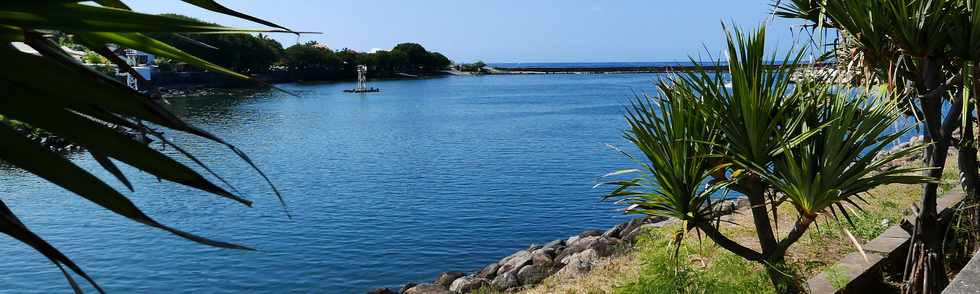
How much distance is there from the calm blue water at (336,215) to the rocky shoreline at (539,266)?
97cm

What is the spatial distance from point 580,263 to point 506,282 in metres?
1.04

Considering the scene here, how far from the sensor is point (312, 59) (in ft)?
409

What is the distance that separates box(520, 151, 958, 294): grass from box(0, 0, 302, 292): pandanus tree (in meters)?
4.26

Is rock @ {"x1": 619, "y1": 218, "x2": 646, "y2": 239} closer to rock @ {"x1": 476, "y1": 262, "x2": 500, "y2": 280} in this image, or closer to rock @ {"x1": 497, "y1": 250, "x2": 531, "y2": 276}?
rock @ {"x1": 497, "y1": 250, "x2": 531, "y2": 276}

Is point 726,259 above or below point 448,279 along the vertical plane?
above

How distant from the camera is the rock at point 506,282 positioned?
36.9 ft

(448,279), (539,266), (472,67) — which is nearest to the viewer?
(539,266)

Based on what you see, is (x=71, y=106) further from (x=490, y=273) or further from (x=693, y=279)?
(x=490, y=273)

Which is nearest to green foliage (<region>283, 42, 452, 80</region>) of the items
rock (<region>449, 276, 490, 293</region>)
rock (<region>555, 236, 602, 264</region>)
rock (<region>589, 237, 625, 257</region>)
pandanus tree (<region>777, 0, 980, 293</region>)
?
rock (<region>555, 236, 602, 264</region>)

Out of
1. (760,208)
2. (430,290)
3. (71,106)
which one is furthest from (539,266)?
(71,106)

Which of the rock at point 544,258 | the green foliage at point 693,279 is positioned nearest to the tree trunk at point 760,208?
the green foliage at point 693,279

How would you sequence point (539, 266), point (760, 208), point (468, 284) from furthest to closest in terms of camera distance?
point (539, 266)
point (468, 284)
point (760, 208)

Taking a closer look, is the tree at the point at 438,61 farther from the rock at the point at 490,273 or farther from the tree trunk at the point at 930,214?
the tree trunk at the point at 930,214

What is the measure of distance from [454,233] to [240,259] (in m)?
4.49
